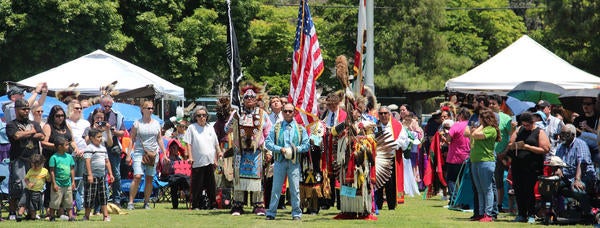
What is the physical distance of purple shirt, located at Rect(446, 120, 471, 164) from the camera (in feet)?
61.8

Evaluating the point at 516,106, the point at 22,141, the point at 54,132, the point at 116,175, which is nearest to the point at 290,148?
the point at 54,132

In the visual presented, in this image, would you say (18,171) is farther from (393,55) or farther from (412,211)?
(393,55)

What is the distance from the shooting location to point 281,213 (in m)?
17.5

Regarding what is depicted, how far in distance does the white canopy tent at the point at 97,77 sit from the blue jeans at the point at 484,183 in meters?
11.0

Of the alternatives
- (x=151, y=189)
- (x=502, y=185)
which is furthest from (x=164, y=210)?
(x=502, y=185)

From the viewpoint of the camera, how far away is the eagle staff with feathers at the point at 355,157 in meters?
15.8

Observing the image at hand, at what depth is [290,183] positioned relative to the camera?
52.7ft

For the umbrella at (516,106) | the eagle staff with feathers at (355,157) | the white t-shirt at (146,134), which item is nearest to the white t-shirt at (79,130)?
the white t-shirt at (146,134)

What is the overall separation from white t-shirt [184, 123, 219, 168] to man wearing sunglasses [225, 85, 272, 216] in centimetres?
142

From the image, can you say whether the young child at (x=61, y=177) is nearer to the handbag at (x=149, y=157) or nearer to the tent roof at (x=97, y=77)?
the handbag at (x=149, y=157)

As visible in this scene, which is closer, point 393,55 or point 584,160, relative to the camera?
point 584,160

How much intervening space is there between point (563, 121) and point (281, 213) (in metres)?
5.44

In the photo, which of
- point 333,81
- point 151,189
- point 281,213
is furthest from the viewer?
point 333,81

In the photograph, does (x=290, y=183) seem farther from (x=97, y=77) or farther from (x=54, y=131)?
(x=97, y=77)
